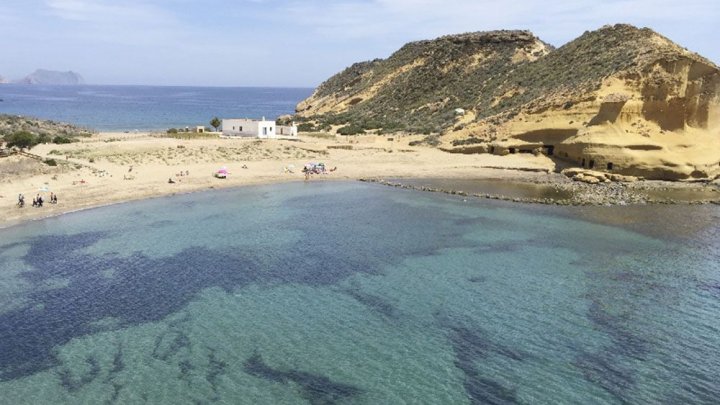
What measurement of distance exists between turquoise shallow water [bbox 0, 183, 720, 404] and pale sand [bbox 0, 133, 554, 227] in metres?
5.51

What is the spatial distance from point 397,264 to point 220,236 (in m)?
11.7

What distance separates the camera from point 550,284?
25906 mm

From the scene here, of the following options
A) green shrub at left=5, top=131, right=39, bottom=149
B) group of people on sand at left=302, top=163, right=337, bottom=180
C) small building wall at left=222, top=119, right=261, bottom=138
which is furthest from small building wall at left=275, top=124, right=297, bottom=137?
green shrub at left=5, top=131, right=39, bottom=149

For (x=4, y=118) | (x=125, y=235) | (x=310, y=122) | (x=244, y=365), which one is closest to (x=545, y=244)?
(x=244, y=365)

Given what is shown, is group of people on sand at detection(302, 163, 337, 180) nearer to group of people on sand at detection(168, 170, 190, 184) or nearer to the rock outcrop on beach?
group of people on sand at detection(168, 170, 190, 184)

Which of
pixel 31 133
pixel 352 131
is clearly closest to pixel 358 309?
pixel 31 133

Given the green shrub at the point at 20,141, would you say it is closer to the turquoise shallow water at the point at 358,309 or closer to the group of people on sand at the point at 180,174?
the group of people on sand at the point at 180,174

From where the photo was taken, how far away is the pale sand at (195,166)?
41.2m

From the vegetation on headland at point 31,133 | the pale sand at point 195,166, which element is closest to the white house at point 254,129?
the pale sand at point 195,166

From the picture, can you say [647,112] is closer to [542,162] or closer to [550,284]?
[542,162]

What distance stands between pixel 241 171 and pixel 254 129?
17.0 m

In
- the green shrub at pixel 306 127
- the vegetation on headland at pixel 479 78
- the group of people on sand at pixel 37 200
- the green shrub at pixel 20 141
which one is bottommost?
the group of people on sand at pixel 37 200

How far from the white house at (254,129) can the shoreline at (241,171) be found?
3.94 m

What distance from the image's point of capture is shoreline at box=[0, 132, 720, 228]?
41.7 metres
